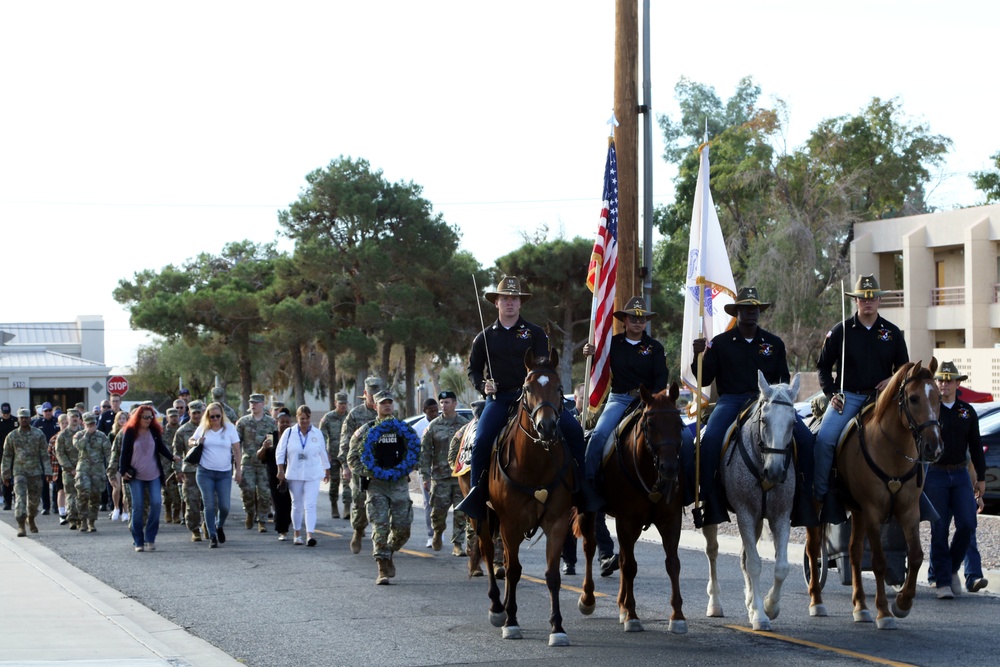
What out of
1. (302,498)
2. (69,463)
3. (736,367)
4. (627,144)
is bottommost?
(302,498)

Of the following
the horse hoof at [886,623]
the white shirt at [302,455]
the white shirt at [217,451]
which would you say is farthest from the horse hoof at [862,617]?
the white shirt at [217,451]

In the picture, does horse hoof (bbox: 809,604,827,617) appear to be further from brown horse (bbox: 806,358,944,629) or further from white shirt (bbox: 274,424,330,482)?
white shirt (bbox: 274,424,330,482)

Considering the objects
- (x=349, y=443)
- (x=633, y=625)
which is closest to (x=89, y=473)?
(x=349, y=443)

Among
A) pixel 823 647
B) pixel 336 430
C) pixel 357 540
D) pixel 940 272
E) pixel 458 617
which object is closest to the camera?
pixel 823 647

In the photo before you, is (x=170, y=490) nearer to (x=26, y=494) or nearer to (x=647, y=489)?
(x=26, y=494)

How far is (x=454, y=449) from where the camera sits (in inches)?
594

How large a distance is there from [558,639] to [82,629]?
12.7ft

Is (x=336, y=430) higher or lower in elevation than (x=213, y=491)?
higher

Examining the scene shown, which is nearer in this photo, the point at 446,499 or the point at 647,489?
the point at 647,489

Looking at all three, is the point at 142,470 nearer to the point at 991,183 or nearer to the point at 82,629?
the point at 82,629

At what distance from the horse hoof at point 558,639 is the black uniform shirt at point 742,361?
9.01 ft

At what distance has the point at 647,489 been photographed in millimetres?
10422

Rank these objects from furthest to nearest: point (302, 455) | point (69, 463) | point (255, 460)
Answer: point (69, 463), point (255, 460), point (302, 455)

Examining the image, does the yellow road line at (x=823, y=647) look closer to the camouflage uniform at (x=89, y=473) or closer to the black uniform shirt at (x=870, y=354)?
the black uniform shirt at (x=870, y=354)
